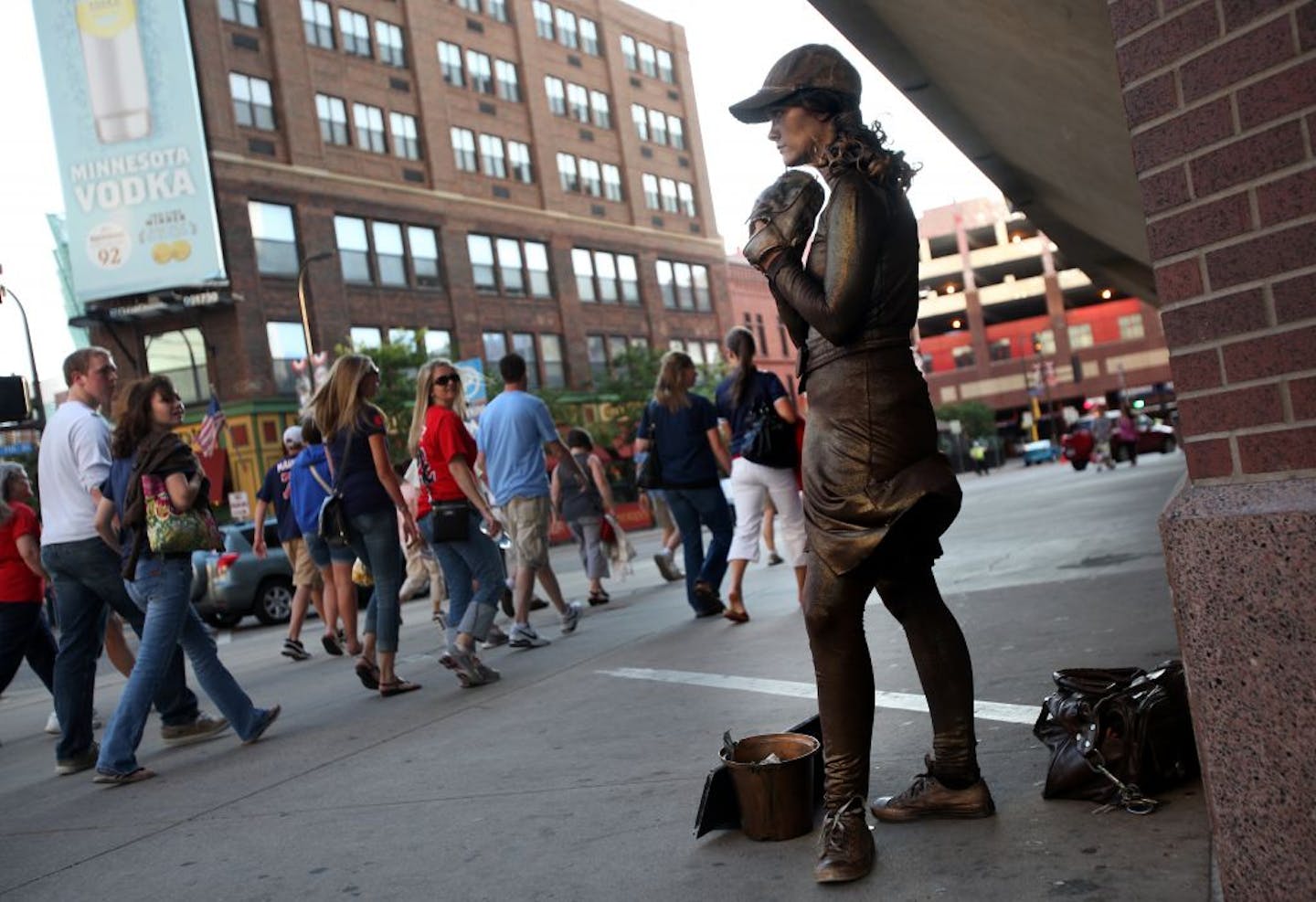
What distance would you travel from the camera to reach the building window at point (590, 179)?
48.6m

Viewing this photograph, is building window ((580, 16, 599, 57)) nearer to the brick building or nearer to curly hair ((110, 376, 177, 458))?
the brick building

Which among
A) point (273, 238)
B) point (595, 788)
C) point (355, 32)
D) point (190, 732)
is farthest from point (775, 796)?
point (355, 32)

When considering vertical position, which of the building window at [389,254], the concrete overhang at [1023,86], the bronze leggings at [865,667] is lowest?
the bronze leggings at [865,667]

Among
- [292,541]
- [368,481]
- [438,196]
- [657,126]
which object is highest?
[657,126]

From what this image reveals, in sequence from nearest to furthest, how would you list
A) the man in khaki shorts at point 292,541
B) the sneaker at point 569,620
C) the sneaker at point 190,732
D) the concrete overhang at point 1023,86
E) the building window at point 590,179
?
the concrete overhang at point 1023,86 → the sneaker at point 190,732 → the sneaker at point 569,620 → the man in khaki shorts at point 292,541 → the building window at point 590,179

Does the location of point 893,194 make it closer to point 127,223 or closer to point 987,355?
point 127,223

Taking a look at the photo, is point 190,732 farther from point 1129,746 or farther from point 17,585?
point 1129,746

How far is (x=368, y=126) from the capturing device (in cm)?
3975

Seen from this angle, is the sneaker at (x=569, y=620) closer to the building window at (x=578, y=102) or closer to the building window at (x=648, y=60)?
the building window at (x=578, y=102)

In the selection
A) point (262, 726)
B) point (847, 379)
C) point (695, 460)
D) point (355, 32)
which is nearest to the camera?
point (847, 379)

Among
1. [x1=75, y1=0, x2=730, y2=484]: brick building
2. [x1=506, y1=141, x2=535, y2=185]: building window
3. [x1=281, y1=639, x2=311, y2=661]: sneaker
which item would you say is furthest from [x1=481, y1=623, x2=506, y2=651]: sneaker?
[x1=506, y1=141, x2=535, y2=185]: building window

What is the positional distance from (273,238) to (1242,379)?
36049 millimetres

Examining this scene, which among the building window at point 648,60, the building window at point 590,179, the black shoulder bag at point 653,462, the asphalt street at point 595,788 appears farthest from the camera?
the building window at point 648,60

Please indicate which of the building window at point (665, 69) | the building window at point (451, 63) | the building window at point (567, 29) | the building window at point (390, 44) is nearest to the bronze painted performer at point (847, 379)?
the building window at point (390, 44)
